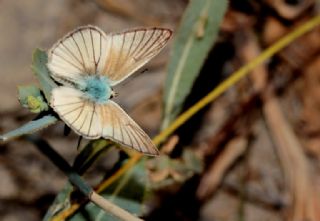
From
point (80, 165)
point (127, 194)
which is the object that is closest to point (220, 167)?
point (127, 194)

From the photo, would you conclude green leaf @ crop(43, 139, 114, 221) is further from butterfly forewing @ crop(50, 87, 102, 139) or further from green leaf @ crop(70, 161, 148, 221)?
butterfly forewing @ crop(50, 87, 102, 139)

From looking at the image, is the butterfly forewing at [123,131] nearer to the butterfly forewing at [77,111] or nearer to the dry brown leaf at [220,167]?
the butterfly forewing at [77,111]

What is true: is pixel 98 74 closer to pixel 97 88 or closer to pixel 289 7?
pixel 97 88

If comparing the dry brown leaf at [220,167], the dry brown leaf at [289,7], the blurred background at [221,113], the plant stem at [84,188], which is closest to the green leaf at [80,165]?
the plant stem at [84,188]

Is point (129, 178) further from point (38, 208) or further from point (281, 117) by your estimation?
point (281, 117)

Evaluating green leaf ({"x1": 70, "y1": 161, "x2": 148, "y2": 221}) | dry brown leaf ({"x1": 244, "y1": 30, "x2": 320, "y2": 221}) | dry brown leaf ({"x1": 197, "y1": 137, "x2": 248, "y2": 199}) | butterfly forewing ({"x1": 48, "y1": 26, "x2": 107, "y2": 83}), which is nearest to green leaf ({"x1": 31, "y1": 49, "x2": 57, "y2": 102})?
butterfly forewing ({"x1": 48, "y1": 26, "x2": 107, "y2": 83})
